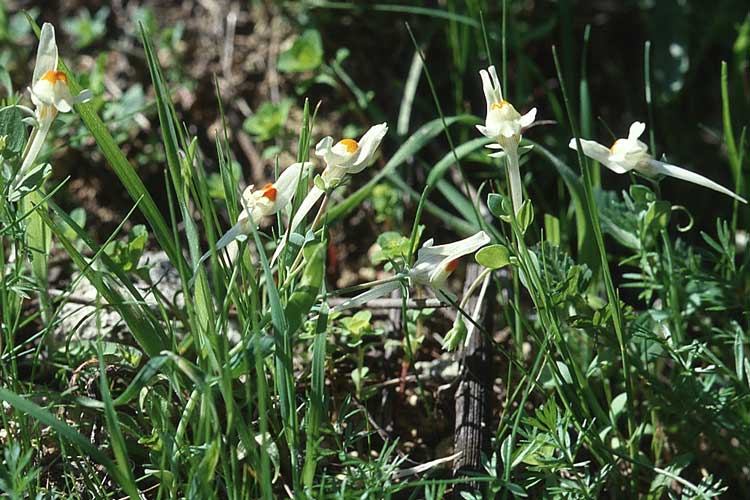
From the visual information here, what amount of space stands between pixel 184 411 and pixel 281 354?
0.67 feet

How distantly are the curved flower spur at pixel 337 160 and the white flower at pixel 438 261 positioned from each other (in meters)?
0.16

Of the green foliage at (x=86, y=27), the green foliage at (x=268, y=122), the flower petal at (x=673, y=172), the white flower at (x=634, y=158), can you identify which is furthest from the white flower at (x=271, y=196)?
the green foliage at (x=86, y=27)

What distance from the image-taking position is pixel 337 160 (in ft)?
4.10

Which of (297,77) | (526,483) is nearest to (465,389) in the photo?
(526,483)

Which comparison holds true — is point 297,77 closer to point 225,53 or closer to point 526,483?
point 225,53

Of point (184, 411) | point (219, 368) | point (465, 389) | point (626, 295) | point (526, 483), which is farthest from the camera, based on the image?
point (626, 295)

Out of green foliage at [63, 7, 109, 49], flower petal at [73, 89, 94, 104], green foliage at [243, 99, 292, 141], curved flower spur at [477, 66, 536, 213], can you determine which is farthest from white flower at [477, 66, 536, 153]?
green foliage at [63, 7, 109, 49]

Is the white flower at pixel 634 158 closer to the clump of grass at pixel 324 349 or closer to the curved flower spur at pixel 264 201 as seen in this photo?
the clump of grass at pixel 324 349

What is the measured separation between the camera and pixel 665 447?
5.14 ft

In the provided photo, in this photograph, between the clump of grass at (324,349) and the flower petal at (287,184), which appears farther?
the flower petal at (287,184)

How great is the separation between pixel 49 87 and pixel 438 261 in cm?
61

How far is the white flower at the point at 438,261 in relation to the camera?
1.24 metres

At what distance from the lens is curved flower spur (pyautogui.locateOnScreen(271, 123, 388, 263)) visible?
1238mm

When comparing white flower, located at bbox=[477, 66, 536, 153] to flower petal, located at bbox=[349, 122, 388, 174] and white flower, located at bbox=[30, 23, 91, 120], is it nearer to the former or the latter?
flower petal, located at bbox=[349, 122, 388, 174]
